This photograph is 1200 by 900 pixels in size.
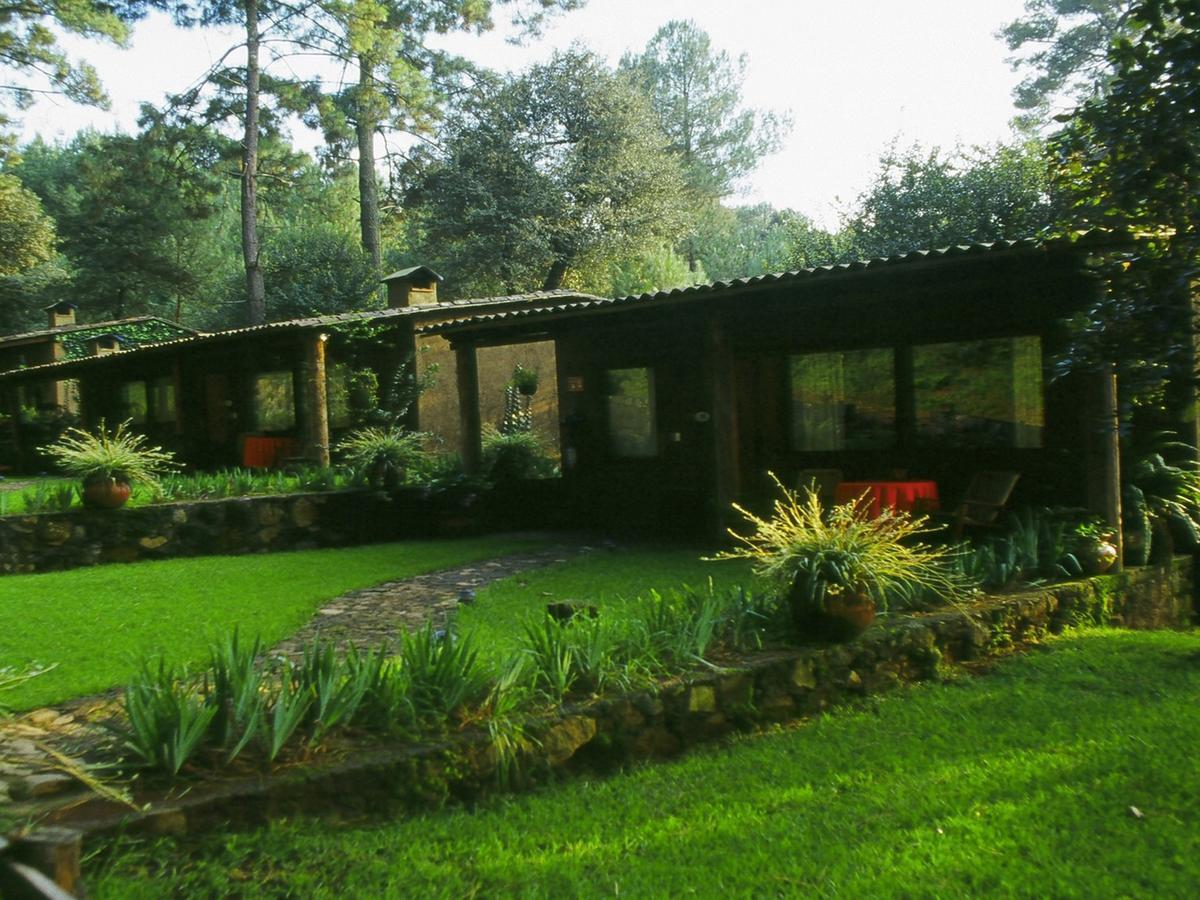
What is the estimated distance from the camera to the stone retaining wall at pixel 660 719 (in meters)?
3.77

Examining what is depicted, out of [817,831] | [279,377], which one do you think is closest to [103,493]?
[279,377]

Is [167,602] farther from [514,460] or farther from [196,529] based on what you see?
[514,460]

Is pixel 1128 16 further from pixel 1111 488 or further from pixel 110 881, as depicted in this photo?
pixel 110 881

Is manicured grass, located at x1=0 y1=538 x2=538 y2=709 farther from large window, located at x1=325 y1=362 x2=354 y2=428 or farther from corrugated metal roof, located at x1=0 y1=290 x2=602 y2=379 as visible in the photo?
large window, located at x1=325 y1=362 x2=354 y2=428

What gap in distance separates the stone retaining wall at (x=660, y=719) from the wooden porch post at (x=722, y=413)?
4002 millimetres

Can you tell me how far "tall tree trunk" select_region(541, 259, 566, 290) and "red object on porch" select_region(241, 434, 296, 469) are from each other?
13184 millimetres

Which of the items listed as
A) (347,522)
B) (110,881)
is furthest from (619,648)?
(347,522)

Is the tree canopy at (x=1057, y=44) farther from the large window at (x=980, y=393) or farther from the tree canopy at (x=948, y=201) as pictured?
the large window at (x=980, y=393)

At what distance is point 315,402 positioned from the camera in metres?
14.7

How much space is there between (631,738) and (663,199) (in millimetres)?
27313

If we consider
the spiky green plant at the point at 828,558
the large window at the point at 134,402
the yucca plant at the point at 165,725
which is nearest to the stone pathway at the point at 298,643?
the yucca plant at the point at 165,725

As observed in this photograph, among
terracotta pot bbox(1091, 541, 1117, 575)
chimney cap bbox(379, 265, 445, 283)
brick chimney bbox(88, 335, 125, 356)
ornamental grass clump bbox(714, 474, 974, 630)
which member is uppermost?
chimney cap bbox(379, 265, 445, 283)

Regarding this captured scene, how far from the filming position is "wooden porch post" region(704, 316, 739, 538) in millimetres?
10852

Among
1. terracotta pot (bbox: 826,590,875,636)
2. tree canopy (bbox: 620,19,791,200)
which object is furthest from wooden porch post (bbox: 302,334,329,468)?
tree canopy (bbox: 620,19,791,200)
